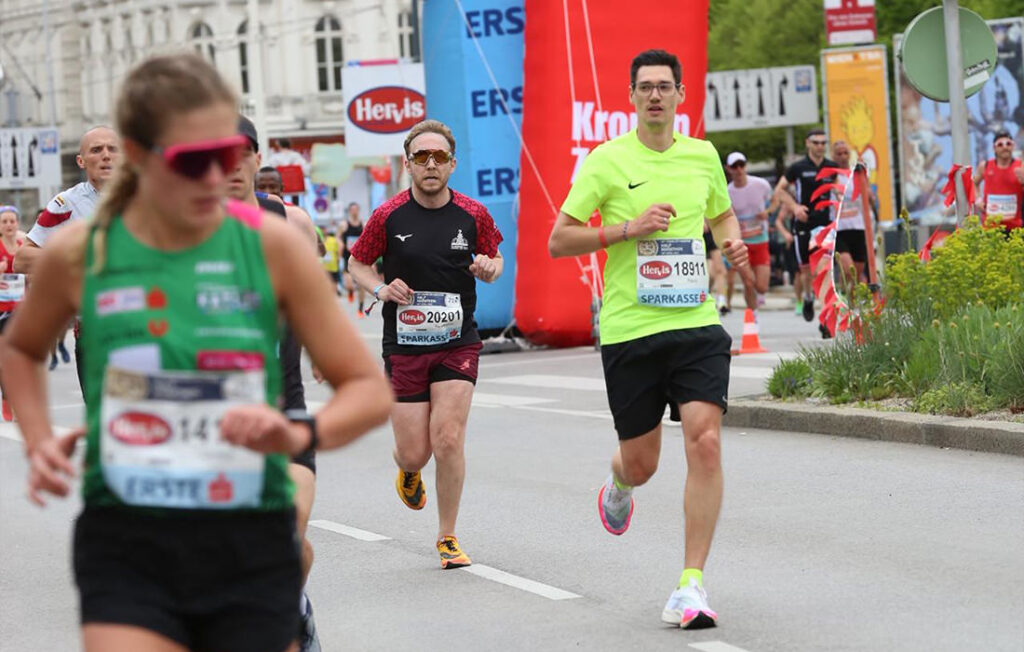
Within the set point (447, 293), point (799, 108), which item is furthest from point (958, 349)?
point (799, 108)

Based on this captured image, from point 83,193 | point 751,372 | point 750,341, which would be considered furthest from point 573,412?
point 83,193

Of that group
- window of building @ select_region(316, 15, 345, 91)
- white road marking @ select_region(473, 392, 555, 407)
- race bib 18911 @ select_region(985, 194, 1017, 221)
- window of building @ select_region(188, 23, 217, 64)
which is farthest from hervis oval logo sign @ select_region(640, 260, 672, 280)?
window of building @ select_region(188, 23, 217, 64)

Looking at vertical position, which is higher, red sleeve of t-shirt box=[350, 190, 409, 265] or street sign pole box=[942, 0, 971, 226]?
street sign pole box=[942, 0, 971, 226]

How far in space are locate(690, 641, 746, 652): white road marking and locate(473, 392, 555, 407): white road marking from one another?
8.94 metres

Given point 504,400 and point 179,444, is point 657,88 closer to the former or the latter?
point 179,444

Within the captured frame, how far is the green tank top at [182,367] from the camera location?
3.48 metres

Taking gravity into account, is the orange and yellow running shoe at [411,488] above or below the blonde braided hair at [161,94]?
below

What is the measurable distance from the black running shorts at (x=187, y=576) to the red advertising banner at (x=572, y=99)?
15.7 metres

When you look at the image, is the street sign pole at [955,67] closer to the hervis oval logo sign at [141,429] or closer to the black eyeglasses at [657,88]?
the black eyeglasses at [657,88]

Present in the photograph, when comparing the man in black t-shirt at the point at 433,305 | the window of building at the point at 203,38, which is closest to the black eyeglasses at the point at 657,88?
the man in black t-shirt at the point at 433,305

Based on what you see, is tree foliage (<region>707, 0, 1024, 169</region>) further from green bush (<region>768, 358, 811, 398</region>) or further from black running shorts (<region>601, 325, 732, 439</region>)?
black running shorts (<region>601, 325, 732, 439</region>)

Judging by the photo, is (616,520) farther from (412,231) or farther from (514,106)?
(514,106)

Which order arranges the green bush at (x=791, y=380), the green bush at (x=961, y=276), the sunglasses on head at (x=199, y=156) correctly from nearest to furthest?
the sunglasses on head at (x=199, y=156), the green bush at (x=961, y=276), the green bush at (x=791, y=380)

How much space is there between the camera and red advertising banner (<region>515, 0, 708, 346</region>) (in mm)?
19281
